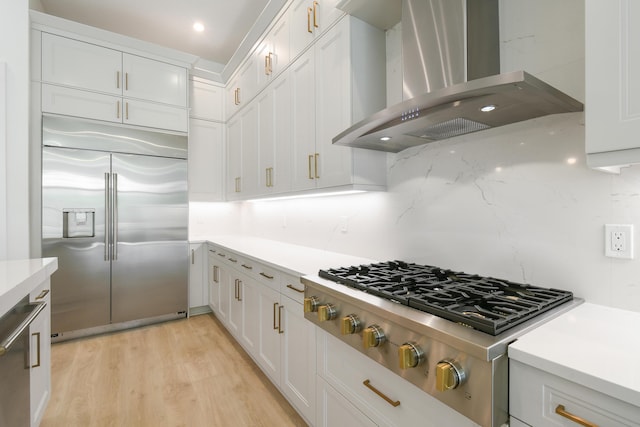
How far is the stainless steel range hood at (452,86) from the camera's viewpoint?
1019 mm

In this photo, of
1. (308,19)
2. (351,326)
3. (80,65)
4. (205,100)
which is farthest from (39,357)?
(205,100)

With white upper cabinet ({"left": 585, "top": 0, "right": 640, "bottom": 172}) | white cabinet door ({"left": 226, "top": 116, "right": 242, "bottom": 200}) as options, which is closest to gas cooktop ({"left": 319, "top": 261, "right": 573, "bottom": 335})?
white upper cabinet ({"left": 585, "top": 0, "right": 640, "bottom": 172})

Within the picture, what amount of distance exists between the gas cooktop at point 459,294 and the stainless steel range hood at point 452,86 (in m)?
0.69

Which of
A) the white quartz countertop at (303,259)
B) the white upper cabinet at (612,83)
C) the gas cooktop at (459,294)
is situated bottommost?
the white quartz countertop at (303,259)

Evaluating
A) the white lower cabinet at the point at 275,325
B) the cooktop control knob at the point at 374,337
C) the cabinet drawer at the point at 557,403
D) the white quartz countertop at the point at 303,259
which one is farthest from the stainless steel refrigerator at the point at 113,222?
the cabinet drawer at the point at 557,403

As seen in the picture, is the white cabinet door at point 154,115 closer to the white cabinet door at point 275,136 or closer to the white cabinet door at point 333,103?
the white cabinet door at point 275,136

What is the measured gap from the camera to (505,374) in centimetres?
77

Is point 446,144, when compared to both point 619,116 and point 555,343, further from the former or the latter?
point 555,343

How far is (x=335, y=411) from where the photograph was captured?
138 cm

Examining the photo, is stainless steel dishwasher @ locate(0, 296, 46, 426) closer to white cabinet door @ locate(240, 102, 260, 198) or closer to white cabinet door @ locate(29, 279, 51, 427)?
white cabinet door @ locate(29, 279, 51, 427)

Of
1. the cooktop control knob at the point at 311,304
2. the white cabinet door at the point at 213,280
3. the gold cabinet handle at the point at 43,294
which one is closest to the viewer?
the cooktop control knob at the point at 311,304

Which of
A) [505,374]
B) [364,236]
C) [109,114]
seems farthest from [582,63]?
[109,114]

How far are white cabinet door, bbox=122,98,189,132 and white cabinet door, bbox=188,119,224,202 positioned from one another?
0.91ft

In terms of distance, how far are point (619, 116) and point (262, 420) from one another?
212 centimetres
